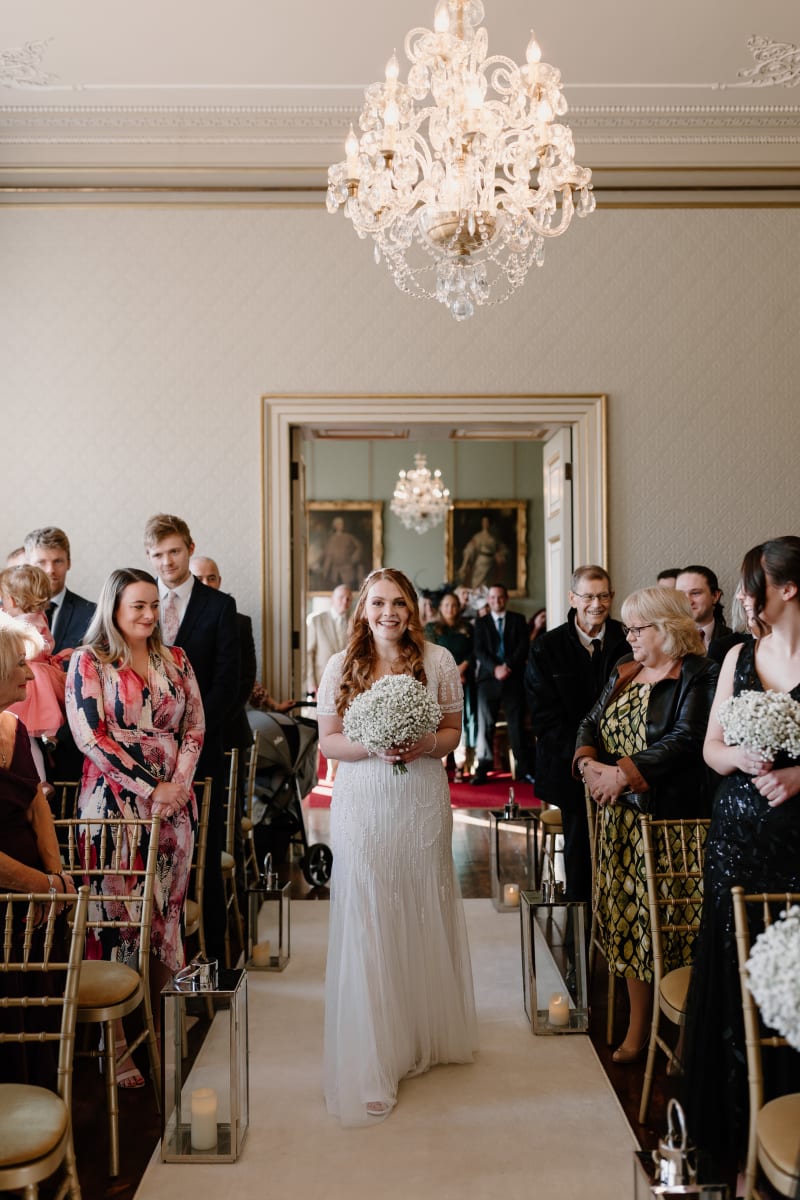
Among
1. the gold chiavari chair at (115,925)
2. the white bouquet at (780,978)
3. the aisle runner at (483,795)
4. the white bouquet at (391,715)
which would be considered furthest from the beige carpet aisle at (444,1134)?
the aisle runner at (483,795)

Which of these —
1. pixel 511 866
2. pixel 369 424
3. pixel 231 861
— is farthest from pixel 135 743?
pixel 369 424

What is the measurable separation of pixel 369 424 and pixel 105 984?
4963 mm

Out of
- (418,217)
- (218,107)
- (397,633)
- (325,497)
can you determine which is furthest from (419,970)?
(325,497)

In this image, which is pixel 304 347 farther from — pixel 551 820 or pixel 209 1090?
pixel 209 1090

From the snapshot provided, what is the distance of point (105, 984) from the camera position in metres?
3.49

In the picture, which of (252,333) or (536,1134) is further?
(252,333)

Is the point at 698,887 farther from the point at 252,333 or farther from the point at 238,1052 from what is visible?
the point at 252,333

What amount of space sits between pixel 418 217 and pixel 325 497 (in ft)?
35.8

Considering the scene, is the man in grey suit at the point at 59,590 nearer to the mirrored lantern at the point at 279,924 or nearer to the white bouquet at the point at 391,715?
the mirrored lantern at the point at 279,924

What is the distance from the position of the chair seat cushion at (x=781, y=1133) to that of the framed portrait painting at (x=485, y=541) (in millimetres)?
12857

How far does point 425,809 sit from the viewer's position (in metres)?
4.00

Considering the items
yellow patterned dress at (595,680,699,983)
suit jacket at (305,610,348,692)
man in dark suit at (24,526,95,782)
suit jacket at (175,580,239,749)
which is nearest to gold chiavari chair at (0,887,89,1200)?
man in dark suit at (24,526,95,782)

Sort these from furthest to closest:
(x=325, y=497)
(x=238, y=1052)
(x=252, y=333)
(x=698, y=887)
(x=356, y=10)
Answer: (x=325, y=497)
(x=252, y=333)
(x=356, y=10)
(x=698, y=887)
(x=238, y=1052)

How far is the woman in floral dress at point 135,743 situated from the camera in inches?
161
